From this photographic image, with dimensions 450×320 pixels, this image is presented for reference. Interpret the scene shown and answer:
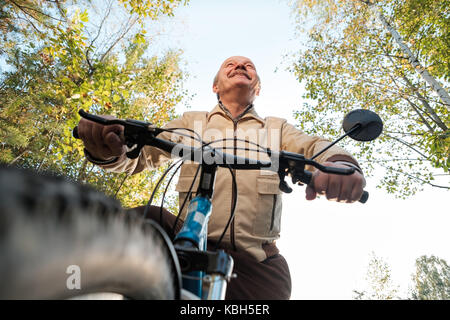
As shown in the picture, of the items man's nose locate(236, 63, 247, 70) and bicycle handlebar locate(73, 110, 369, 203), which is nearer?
bicycle handlebar locate(73, 110, 369, 203)

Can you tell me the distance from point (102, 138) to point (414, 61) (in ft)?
28.2

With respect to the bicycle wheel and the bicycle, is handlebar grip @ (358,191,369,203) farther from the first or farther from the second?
the bicycle wheel

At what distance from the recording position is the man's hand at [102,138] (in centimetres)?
134

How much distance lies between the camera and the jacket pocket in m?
1.83

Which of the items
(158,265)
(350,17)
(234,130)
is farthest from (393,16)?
(158,265)

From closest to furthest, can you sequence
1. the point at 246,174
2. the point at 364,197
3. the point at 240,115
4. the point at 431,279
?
the point at 364,197, the point at 246,174, the point at 240,115, the point at 431,279

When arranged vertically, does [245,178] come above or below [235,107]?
below

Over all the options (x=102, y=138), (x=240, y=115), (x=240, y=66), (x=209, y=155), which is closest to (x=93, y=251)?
(x=209, y=155)

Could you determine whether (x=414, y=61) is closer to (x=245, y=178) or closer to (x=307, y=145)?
(x=307, y=145)

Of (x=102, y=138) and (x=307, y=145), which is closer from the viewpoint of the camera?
(x=102, y=138)

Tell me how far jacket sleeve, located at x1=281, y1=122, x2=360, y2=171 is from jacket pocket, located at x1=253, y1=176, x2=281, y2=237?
340 millimetres

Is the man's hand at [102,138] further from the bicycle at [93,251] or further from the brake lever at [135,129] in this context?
the bicycle at [93,251]

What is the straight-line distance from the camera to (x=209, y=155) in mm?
1224

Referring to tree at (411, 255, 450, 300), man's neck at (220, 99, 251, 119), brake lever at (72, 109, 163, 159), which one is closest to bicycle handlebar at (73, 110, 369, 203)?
brake lever at (72, 109, 163, 159)
